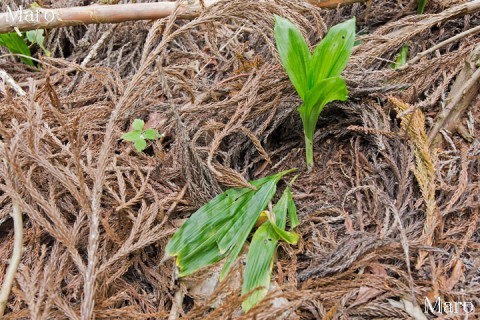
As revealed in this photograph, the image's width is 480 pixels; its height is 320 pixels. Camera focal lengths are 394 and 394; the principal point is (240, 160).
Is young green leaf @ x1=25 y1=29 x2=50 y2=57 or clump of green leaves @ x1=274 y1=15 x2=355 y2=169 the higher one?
young green leaf @ x1=25 y1=29 x2=50 y2=57

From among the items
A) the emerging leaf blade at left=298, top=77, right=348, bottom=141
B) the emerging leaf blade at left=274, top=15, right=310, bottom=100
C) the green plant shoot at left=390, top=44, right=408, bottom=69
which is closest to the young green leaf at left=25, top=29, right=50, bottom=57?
the emerging leaf blade at left=274, top=15, right=310, bottom=100

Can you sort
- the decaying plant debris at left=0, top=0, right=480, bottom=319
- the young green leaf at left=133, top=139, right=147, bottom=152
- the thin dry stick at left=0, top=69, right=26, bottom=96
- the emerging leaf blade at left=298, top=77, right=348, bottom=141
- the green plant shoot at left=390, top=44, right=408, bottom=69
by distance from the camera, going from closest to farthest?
the decaying plant debris at left=0, top=0, right=480, bottom=319 → the emerging leaf blade at left=298, top=77, right=348, bottom=141 → the young green leaf at left=133, top=139, right=147, bottom=152 → the thin dry stick at left=0, top=69, right=26, bottom=96 → the green plant shoot at left=390, top=44, right=408, bottom=69

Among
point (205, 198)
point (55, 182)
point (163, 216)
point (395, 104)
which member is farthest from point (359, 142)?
point (55, 182)

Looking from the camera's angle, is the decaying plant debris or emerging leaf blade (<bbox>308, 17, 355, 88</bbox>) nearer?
the decaying plant debris

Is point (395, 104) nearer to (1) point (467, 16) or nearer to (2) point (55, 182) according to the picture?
(1) point (467, 16)

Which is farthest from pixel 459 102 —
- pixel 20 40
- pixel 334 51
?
pixel 20 40

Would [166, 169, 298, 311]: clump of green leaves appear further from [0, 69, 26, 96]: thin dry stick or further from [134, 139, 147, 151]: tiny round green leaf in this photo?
[0, 69, 26, 96]: thin dry stick
